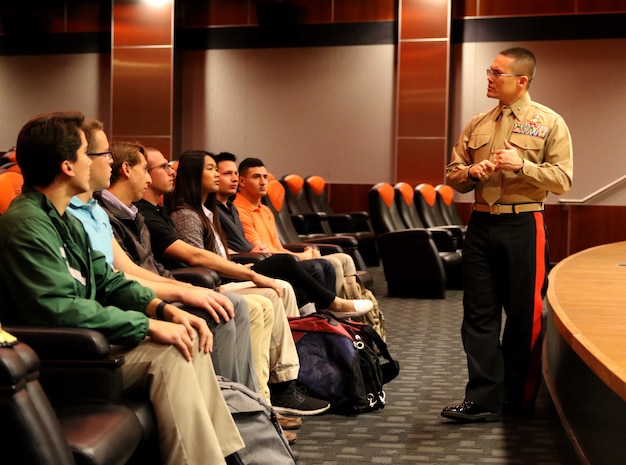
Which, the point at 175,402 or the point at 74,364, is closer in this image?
the point at 74,364

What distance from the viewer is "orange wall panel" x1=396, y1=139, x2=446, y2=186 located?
32.3 feet

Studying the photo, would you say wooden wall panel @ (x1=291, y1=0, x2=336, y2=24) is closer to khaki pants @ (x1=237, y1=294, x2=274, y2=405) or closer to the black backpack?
the black backpack

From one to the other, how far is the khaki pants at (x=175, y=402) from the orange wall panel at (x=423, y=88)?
312 inches

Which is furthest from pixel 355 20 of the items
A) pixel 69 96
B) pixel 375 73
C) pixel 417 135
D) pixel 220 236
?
pixel 220 236

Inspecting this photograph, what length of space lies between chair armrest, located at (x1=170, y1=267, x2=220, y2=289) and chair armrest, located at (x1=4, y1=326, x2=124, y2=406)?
1219 mm

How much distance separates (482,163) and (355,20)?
7513 millimetres

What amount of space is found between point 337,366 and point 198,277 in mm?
631

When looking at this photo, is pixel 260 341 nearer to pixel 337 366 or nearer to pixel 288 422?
pixel 288 422

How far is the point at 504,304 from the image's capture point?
3.35 meters

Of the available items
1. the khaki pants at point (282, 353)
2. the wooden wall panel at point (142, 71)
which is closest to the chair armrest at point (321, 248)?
the khaki pants at point (282, 353)

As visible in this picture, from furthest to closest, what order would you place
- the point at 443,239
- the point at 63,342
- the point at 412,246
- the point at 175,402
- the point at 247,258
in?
the point at 443,239
the point at 412,246
the point at 247,258
the point at 175,402
the point at 63,342

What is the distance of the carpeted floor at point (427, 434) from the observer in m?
2.79

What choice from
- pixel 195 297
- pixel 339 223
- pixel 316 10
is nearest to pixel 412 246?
pixel 339 223

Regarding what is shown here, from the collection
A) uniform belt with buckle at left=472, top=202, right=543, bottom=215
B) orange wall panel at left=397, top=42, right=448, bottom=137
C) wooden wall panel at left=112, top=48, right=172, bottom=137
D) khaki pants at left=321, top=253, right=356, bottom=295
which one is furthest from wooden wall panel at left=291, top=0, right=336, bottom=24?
uniform belt with buckle at left=472, top=202, right=543, bottom=215
